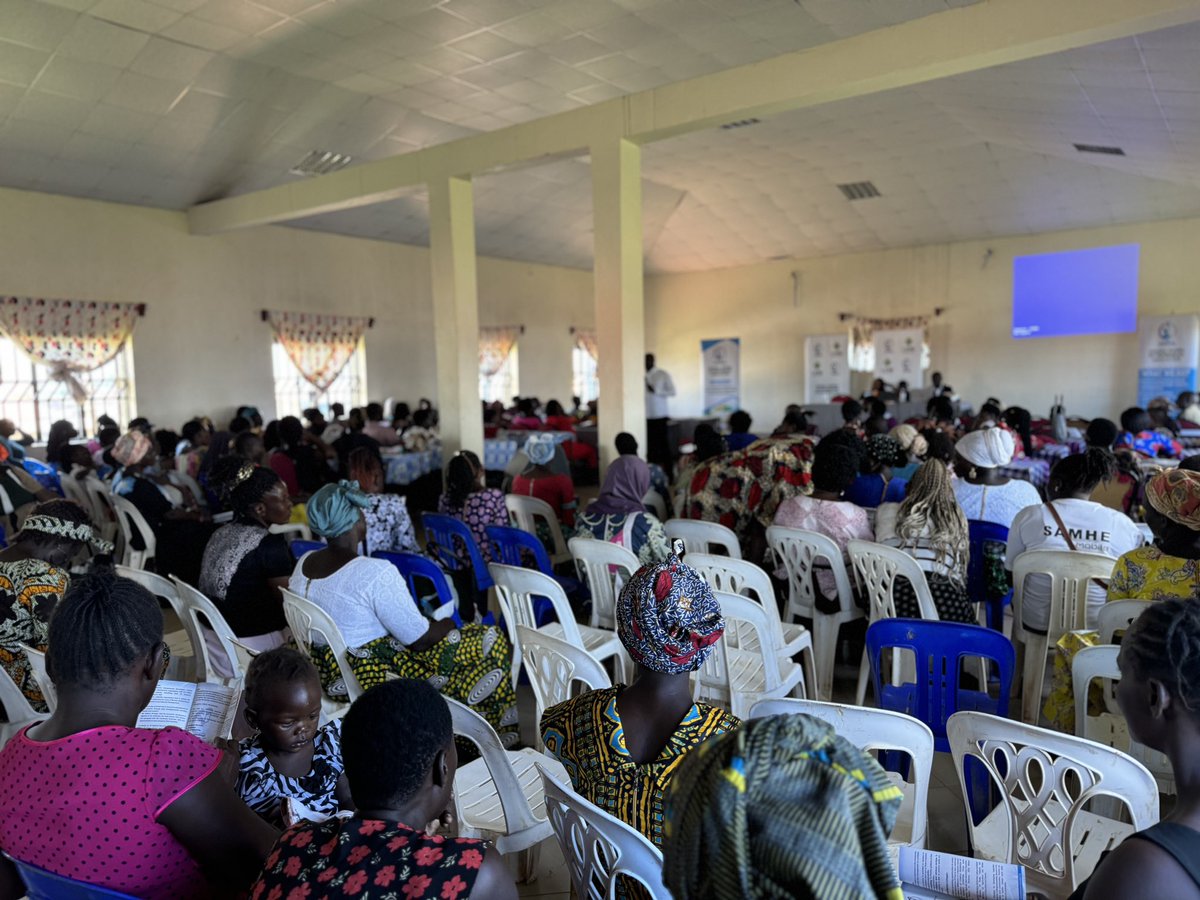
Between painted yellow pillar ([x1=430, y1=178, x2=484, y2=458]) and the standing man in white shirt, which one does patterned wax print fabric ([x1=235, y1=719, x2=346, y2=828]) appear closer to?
painted yellow pillar ([x1=430, y1=178, x2=484, y2=458])

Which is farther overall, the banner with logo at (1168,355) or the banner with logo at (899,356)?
the banner with logo at (899,356)

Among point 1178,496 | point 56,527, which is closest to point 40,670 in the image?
point 56,527

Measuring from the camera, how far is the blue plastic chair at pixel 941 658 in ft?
6.62

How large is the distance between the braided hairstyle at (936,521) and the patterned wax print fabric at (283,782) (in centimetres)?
221

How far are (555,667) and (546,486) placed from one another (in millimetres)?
2534

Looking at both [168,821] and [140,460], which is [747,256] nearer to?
[140,460]

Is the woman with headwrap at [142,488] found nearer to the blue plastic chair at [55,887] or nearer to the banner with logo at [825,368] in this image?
the blue plastic chair at [55,887]

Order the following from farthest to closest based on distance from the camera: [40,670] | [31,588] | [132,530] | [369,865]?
[132,530] → [31,588] → [40,670] → [369,865]

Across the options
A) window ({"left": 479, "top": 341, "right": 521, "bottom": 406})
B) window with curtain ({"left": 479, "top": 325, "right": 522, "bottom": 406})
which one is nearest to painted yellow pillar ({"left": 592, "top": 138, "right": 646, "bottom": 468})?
window with curtain ({"left": 479, "top": 325, "right": 522, "bottom": 406})

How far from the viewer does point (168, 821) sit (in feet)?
4.04

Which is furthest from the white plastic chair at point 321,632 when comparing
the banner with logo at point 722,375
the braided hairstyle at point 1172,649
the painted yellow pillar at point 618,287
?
the banner with logo at point 722,375

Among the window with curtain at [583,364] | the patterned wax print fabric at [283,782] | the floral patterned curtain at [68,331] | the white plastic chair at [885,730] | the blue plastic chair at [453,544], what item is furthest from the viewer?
the window with curtain at [583,364]

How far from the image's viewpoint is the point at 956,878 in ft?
4.06

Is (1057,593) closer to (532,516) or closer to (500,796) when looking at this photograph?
(500,796)
